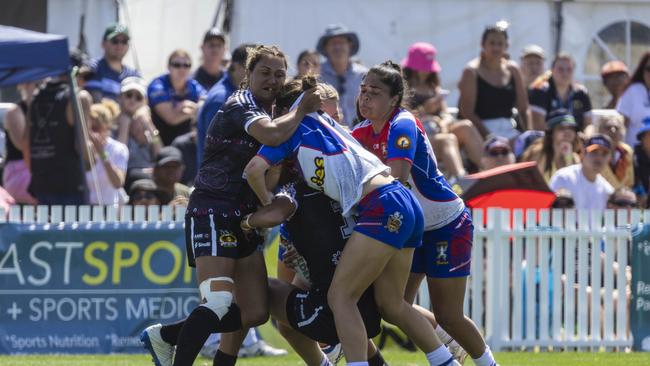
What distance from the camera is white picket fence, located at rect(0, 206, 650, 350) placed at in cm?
1148

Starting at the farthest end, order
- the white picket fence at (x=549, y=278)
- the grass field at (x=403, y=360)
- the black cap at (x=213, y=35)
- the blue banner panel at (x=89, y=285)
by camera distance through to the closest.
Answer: the black cap at (x=213, y=35)
the white picket fence at (x=549, y=278)
the blue banner panel at (x=89, y=285)
the grass field at (x=403, y=360)

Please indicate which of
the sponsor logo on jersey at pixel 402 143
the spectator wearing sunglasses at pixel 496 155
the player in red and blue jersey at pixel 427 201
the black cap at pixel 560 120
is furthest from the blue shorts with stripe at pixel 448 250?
the black cap at pixel 560 120

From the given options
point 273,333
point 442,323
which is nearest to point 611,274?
point 273,333

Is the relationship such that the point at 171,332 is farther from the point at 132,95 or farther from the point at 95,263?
the point at 132,95

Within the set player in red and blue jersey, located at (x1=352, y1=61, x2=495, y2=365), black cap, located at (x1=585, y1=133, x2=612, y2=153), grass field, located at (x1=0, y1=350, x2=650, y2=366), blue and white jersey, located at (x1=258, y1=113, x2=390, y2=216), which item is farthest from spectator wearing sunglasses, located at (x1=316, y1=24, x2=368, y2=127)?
blue and white jersey, located at (x1=258, y1=113, x2=390, y2=216)

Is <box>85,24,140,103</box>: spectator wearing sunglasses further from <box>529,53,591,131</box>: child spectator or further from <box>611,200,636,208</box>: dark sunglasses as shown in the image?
<box>611,200,636,208</box>: dark sunglasses

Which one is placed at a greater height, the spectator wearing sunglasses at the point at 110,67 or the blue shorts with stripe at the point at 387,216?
the spectator wearing sunglasses at the point at 110,67

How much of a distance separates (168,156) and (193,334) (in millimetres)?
5249

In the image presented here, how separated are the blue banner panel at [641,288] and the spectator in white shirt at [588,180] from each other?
152 centimetres

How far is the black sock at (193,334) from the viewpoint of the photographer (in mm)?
7648

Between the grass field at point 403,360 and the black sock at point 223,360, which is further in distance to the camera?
the grass field at point 403,360

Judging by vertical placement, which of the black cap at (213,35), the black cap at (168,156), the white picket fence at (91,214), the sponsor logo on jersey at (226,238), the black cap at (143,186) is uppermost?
the black cap at (213,35)

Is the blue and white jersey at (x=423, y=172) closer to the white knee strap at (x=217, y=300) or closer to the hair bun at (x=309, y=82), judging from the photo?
the hair bun at (x=309, y=82)

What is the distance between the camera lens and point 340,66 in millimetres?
13570
